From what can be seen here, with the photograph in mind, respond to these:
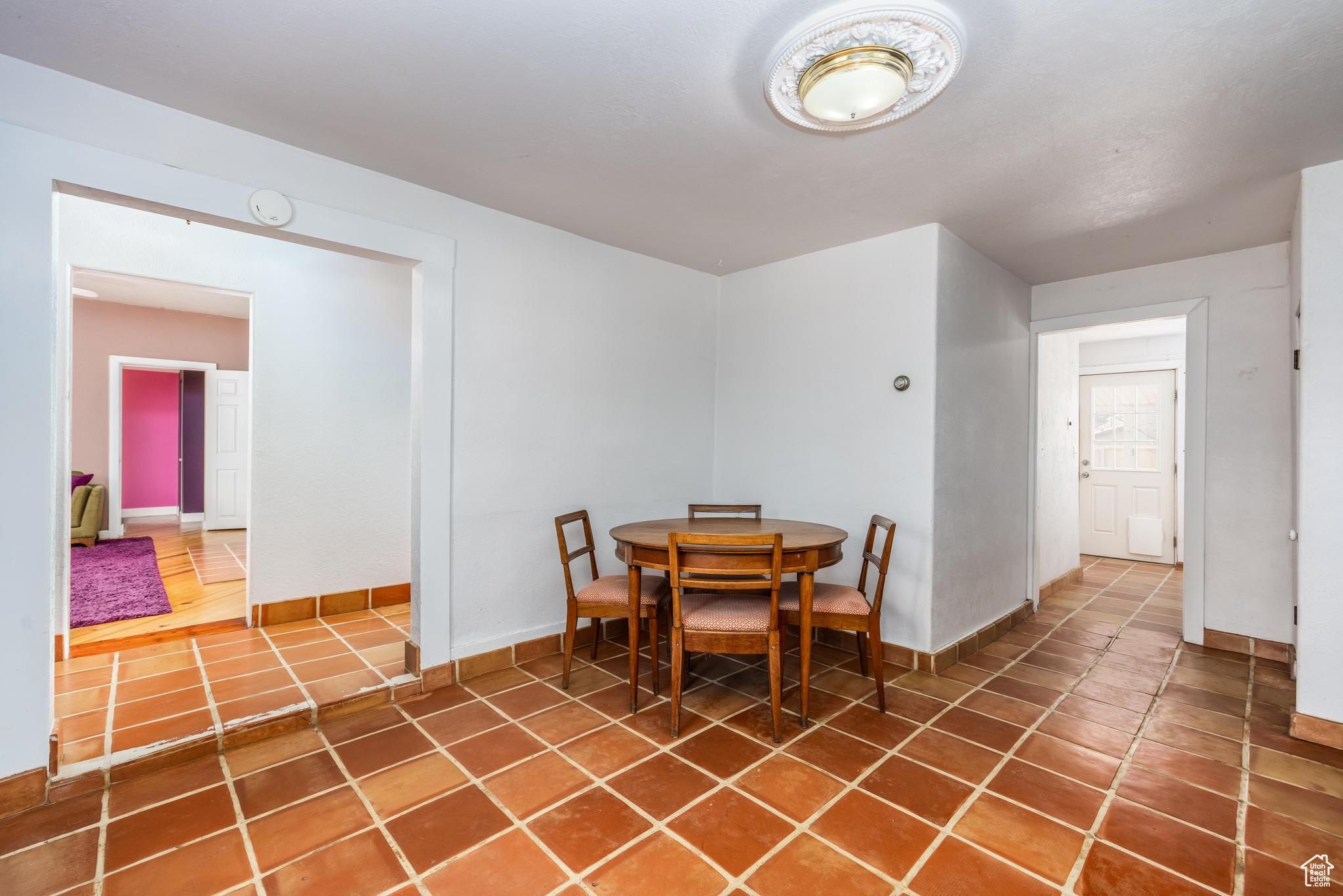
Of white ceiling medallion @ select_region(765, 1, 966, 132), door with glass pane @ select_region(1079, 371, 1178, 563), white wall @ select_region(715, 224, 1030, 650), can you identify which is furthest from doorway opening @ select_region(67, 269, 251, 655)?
door with glass pane @ select_region(1079, 371, 1178, 563)

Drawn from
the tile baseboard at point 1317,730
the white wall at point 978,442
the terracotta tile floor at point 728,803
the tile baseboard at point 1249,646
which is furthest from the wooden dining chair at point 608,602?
the tile baseboard at point 1249,646

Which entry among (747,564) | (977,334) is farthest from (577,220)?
(977,334)

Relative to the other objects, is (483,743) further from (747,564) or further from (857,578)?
(857,578)

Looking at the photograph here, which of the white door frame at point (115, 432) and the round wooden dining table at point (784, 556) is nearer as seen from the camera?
the round wooden dining table at point (784, 556)

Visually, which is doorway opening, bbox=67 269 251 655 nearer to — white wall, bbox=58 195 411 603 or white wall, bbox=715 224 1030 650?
white wall, bbox=58 195 411 603

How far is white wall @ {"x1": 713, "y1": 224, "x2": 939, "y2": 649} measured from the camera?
3.21 m

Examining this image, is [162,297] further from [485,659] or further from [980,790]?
[980,790]

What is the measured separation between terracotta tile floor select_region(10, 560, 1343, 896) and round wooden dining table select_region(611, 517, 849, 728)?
30 cm

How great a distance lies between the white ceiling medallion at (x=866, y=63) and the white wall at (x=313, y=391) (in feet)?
9.43

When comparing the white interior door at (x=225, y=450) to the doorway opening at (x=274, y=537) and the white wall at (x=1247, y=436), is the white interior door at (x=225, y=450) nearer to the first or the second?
the doorway opening at (x=274, y=537)

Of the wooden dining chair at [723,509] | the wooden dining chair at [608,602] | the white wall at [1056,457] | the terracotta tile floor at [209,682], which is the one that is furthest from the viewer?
the white wall at [1056,457]

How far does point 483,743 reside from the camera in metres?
2.37

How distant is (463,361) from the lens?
2.99 metres

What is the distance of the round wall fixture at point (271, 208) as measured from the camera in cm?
228
